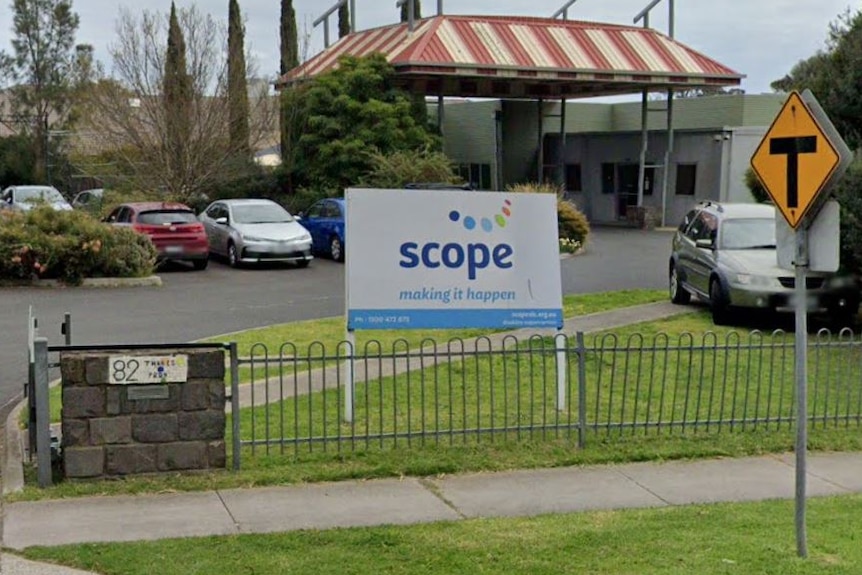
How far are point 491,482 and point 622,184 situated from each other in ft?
114

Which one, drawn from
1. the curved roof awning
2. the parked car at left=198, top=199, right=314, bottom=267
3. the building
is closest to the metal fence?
the parked car at left=198, top=199, right=314, bottom=267

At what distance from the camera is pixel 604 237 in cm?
3438

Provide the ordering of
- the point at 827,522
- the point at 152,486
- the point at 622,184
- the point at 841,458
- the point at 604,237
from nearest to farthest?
the point at 827,522
the point at 152,486
the point at 841,458
the point at 604,237
the point at 622,184

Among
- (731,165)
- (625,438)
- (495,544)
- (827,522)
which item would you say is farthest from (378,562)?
(731,165)

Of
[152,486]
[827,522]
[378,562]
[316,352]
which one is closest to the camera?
[378,562]

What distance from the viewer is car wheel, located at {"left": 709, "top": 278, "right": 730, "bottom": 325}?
15.0 m

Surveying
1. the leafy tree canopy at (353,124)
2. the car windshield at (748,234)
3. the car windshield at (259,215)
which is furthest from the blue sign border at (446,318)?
the leafy tree canopy at (353,124)

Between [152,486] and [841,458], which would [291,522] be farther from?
[841,458]

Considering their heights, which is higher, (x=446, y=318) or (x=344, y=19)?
(x=344, y=19)

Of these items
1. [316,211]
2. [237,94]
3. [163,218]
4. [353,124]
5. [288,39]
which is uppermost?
[288,39]

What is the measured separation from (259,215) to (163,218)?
240 centimetres

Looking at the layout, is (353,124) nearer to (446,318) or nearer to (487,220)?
(487,220)

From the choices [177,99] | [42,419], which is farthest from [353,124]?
[42,419]

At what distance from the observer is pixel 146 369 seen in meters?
7.96
